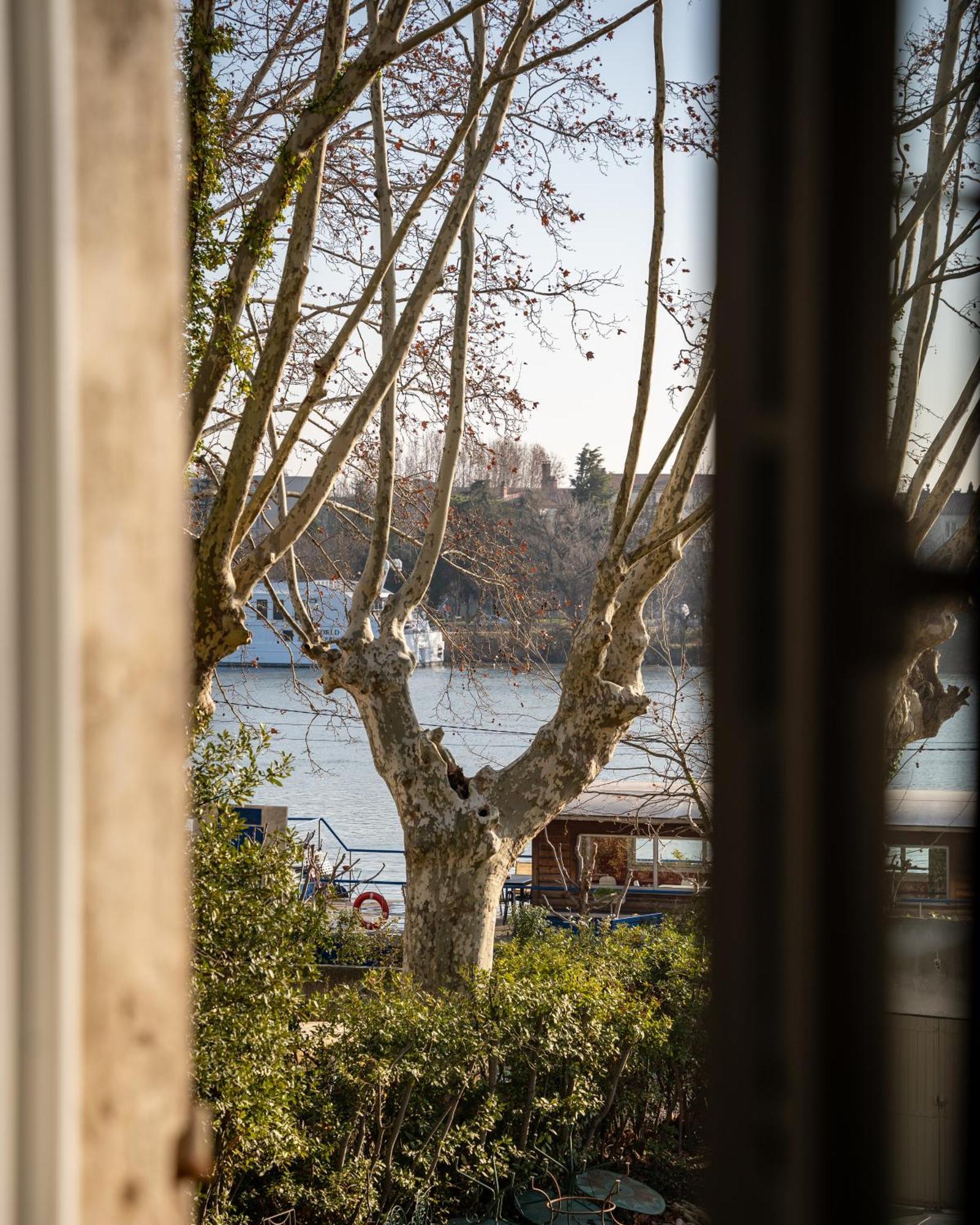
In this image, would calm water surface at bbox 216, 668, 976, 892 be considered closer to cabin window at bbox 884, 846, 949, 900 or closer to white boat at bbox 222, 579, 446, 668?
white boat at bbox 222, 579, 446, 668

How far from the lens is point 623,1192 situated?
6.07 m

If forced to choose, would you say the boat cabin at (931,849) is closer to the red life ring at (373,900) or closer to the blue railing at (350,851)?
the blue railing at (350,851)

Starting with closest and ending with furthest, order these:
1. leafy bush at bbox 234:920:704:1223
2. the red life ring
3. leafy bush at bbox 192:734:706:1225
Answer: leafy bush at bbox 192:734:706:1225 < leafy bush at bbox 234:920:704:1223 < the red life ring

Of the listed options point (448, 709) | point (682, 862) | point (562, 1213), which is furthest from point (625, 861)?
point (682, 862)

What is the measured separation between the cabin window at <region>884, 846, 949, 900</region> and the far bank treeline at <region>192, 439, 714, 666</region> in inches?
327

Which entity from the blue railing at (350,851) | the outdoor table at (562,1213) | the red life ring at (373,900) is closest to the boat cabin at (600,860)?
the blue railing at (350,851)

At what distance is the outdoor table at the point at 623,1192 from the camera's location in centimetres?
591

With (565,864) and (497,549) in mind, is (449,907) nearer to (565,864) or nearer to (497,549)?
(497,549)

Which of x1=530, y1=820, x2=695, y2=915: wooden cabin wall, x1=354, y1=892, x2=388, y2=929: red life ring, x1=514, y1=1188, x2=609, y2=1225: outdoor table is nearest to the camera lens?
x1=514, y1=1188, x2=609, y2=1225: outdoor table

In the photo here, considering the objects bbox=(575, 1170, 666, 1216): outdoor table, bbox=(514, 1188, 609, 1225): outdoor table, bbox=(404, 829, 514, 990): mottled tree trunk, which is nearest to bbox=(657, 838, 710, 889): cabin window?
bbox=(404, 829, 514, 990): mottled tree trunk

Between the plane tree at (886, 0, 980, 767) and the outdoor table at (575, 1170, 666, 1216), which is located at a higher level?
the plane tree at (886, 0, 980, 767)

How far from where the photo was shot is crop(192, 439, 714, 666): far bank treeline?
9641 mm

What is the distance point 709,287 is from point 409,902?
23.8 ft

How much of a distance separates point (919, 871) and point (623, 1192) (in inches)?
249
